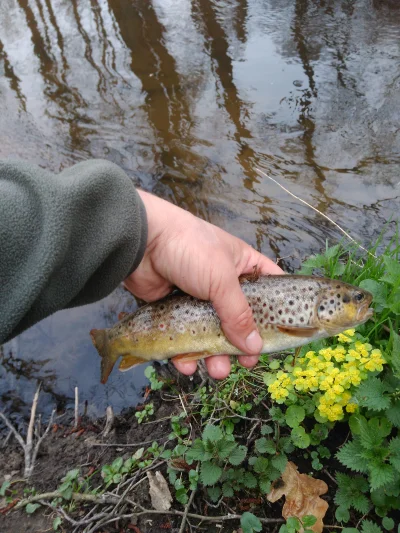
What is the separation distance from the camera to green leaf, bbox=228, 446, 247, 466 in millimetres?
2941

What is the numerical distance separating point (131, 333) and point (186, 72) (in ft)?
27.0

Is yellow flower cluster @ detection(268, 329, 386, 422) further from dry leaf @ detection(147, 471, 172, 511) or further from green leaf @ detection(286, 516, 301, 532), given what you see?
dry leaf @ detection(147, 471, 172, 511)

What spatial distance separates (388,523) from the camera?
8.52ft

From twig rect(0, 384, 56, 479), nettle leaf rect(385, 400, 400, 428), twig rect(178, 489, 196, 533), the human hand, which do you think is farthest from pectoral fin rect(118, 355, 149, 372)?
nettle leaf rect(385, 400, 400, 428)

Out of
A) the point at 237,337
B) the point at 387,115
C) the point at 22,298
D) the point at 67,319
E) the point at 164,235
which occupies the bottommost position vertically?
the point at 67,319

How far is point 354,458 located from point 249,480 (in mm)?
801

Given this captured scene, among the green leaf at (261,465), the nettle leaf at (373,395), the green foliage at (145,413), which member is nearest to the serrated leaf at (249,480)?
the green leaf at (261,465)

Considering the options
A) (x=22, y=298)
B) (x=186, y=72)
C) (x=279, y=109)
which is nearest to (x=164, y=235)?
(x=22, y=298)

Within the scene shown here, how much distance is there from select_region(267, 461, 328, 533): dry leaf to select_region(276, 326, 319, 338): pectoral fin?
89 cm

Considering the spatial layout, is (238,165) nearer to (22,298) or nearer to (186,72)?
(186,72)

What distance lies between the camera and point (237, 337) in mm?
3145

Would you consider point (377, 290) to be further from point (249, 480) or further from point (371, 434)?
point (249, 480)

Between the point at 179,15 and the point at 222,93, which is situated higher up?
the point at 179,15

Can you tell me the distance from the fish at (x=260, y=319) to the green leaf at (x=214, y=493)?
0.88m
